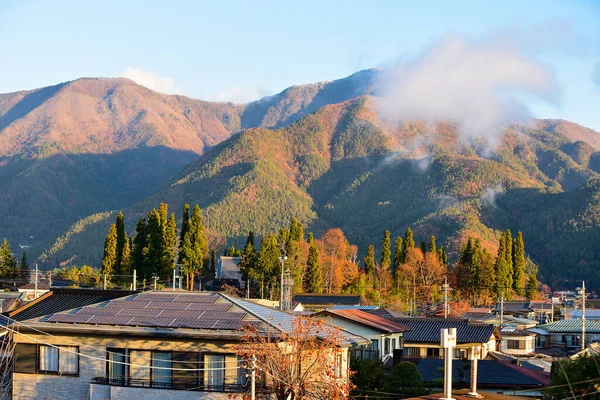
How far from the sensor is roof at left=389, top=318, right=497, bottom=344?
47.2 metres

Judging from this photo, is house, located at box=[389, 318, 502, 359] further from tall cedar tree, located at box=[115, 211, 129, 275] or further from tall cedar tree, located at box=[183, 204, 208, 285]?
tall cedar tree, located at box=[115, 211, 129, 275]

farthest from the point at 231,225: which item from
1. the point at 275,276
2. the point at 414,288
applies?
the point at 275,276

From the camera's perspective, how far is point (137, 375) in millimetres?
25422

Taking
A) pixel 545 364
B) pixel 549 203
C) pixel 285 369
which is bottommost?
pixel 545 364

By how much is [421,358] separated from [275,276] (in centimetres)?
3523

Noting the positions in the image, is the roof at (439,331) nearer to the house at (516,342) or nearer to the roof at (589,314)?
the house at (516,342)

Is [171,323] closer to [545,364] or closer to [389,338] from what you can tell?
[389,338]

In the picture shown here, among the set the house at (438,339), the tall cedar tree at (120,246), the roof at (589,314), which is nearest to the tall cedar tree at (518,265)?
the roof at (589,314)

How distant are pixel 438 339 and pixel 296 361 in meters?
25.9

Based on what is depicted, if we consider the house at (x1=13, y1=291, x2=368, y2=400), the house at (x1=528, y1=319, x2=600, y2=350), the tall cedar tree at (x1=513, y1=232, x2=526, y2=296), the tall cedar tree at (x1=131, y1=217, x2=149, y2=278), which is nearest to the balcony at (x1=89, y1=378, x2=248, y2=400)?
the house at (x1=13, y1=291, x2=368, y2=400)

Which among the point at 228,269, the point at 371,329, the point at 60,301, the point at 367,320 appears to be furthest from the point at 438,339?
the point at 228,269

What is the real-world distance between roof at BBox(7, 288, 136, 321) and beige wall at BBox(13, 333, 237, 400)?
223 inches

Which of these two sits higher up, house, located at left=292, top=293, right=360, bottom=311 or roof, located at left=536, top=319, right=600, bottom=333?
house, located at left=292, top=293, right=360, bottom=311

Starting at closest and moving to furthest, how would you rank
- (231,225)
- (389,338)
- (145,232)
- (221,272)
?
1. (389,338)
2. (145,232)
3. (221,272)
4. (231,225)
